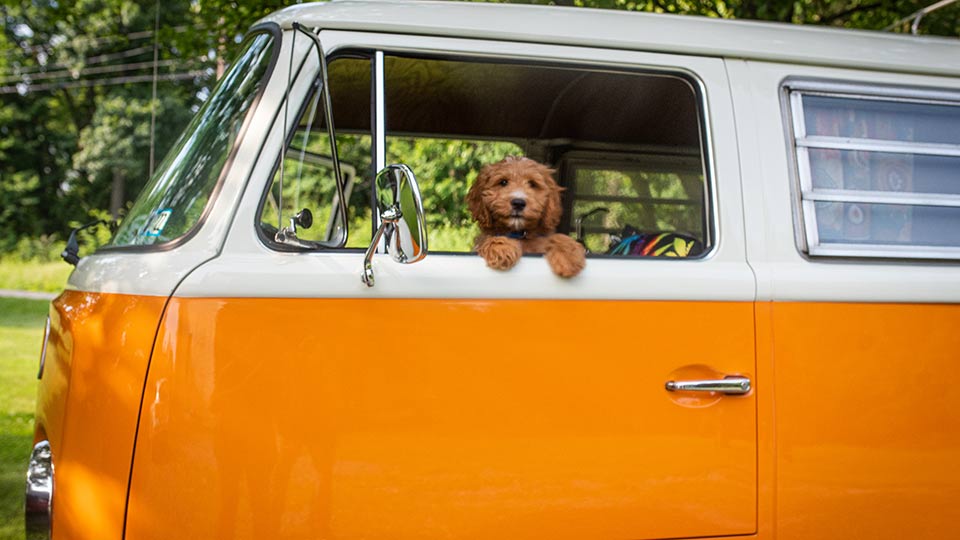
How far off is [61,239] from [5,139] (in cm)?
523

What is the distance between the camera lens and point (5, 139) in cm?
3678

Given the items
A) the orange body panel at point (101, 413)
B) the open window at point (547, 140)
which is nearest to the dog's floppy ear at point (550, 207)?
the open window at point (547, 140)

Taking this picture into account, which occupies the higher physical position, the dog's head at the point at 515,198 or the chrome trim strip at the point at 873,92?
the chrome trim strip at the point at 873,92

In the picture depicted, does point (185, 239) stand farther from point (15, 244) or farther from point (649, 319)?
point (15, 244)

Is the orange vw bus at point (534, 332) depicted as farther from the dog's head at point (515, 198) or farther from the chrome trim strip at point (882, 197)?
the dog's head at point (515, 198)

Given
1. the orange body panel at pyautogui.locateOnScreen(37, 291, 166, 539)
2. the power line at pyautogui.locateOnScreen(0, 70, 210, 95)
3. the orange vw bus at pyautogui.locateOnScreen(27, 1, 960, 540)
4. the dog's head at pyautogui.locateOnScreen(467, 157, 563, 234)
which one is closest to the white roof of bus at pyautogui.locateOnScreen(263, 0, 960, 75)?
the orange vw bus at pyautogui.locateOnScreen(27, 1, 960, 540)

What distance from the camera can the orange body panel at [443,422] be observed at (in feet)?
7.60

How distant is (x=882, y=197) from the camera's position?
2932 millimetres

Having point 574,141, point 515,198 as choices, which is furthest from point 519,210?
point 574,141

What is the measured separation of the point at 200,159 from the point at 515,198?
3.35 feet

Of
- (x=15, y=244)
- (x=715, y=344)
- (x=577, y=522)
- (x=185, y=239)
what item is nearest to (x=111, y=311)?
(x=185, y=239)

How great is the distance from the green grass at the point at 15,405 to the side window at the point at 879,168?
4.72m

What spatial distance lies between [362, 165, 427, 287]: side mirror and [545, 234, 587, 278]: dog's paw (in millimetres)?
481

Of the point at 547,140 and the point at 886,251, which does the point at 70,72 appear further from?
the point at 886,251
